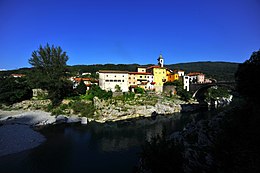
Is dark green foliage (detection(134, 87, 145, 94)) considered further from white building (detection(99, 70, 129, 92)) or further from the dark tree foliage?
the dark tree foliage

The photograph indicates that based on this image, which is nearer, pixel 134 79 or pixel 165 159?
pixel 165 159

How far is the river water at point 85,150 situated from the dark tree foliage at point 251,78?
7.54 m

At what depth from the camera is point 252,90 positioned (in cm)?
1088

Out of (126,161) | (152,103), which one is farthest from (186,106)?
(126,161)

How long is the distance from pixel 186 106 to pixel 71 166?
33622mm

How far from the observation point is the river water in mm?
13633

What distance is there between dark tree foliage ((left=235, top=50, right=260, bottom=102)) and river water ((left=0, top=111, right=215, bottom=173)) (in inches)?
297

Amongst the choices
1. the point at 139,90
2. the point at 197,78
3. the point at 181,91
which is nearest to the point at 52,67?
the point at 139,90

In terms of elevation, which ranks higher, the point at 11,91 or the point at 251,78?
the point at 251,78

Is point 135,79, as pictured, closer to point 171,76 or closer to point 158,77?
point 158,77

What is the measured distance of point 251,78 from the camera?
11125 millimetres

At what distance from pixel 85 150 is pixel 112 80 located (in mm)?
26938

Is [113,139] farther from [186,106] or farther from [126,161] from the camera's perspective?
[186,106]

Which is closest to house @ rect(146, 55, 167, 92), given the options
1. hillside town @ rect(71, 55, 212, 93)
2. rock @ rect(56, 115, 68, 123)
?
hillside town @ rect(71, 55, 212, 93)
